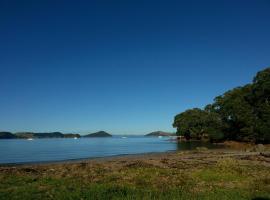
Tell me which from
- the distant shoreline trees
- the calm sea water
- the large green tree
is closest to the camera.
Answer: the calm sea water

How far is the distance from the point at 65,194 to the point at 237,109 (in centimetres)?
8848

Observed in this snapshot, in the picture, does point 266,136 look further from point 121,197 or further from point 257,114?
point 121,197

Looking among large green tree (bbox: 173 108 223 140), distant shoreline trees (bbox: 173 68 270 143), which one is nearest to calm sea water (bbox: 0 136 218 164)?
distant shoreline trees (bbox: 173 68 270 143)

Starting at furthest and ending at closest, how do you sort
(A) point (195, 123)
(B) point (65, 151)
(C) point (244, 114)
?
(A) point (195, 123) → (C) point (244, 114) → (B) point (65, 151)

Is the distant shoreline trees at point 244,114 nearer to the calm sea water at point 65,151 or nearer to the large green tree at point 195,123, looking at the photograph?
the large green tree at point 195,123

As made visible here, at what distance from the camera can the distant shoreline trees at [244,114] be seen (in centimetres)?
8319

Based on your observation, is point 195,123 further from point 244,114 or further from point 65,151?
point 65,151

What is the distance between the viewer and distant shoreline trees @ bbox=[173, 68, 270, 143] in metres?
83.2

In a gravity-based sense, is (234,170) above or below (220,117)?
below

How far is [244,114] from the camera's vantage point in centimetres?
9094

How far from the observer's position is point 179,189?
1479 centimetres

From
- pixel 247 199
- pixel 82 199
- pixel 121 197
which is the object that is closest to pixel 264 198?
pixel 247 199

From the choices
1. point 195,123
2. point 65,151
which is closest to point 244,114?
point 65,151

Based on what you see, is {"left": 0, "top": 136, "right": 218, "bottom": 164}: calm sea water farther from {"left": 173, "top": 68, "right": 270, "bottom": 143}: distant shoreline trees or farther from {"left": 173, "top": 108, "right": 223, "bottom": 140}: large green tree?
{"left": 173, "top": 108, "right": 223, "bottom": 140}: large green tree
